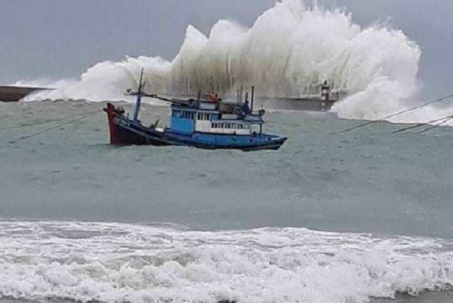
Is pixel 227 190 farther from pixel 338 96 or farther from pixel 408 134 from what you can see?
pixel 338 96

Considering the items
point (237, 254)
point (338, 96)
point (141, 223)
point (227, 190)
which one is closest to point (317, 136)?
point (338, 96)

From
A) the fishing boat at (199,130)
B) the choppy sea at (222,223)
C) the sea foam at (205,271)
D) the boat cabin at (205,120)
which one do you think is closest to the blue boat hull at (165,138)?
the fishing boat at (199,130)

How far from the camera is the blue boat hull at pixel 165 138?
3641cm

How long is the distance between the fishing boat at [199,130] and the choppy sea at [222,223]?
0.74 meters

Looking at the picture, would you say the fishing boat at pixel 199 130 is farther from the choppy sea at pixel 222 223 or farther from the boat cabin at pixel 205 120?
the choppy sea at pixel 222 223

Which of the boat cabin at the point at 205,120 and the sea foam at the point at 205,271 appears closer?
the sea foam at the point at 205,271

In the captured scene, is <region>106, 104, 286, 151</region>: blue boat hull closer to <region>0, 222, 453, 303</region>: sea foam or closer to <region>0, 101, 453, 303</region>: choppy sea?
<region>0, 101, 453, 303</region>: choppy sea

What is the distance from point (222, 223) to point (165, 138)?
19.9 m

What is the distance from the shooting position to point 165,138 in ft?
120

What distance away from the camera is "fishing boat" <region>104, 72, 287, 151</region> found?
36469mm

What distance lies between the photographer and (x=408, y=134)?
52.8 m

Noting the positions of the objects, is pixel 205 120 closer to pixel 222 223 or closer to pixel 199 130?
pixel 199 130

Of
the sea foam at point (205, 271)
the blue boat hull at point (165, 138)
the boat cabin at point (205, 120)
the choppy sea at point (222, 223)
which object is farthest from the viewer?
the boat cabin at point (205, 120)

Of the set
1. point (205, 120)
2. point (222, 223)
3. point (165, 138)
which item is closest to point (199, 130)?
point (205, 120)
